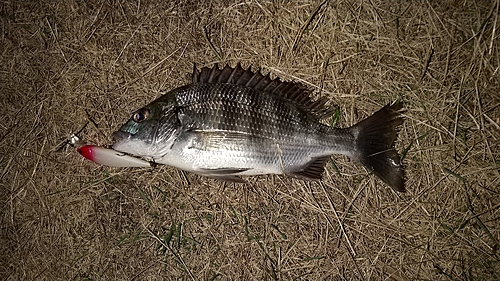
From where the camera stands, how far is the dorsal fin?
3010 millimetres

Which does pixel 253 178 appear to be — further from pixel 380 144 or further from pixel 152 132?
pixel 380 144

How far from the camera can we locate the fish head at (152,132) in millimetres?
2834

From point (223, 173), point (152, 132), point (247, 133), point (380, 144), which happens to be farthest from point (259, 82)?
point (380, 144)

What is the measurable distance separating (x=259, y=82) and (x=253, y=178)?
926mm

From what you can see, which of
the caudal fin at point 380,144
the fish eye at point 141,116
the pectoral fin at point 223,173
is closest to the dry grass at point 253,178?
the caudal fin at point 380,144

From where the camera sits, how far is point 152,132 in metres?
2.84

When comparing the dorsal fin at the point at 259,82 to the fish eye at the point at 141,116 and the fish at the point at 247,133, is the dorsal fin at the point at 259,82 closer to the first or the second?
the fish at the point at 247,133

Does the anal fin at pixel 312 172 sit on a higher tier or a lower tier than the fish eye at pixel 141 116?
lower

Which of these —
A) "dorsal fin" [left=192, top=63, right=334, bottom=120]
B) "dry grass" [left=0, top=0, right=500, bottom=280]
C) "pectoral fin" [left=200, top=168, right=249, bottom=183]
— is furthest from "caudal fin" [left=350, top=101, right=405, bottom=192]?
"pectoral fin" [left=200, top=168, right=249, bottom=183]

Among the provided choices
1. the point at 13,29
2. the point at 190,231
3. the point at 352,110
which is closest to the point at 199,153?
the point at 190,231

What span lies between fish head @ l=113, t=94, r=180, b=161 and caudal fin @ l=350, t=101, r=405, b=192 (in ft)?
5.14

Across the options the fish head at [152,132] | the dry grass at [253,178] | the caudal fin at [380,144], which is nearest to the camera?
the fish head at [152,132]

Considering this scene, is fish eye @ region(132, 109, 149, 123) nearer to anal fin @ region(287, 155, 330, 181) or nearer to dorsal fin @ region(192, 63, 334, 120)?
dorsal fin @ region(192, 63, 334, 120)

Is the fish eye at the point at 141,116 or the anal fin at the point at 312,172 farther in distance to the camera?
the anal fin at the point at 312,172
